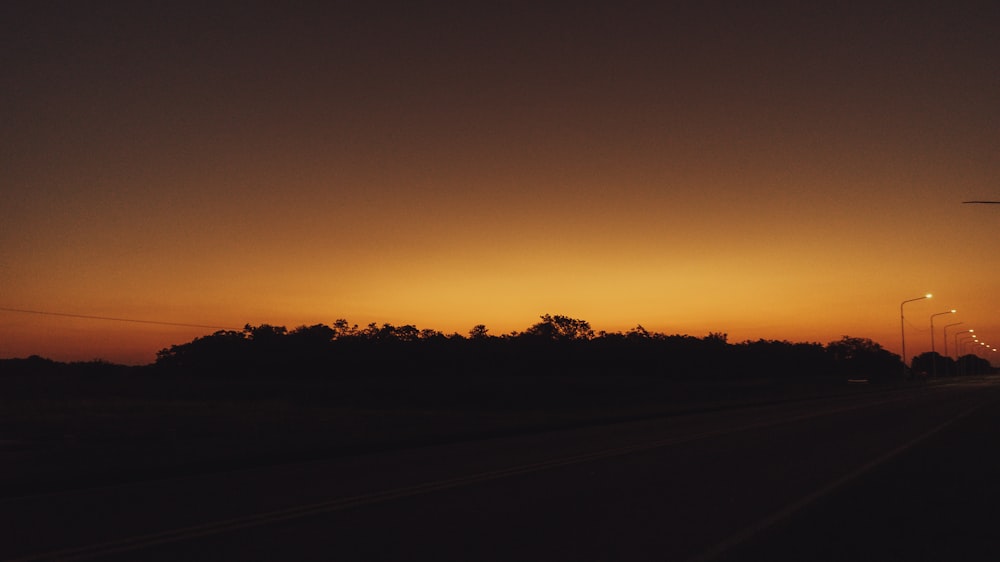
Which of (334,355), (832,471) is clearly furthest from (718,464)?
(334,355)

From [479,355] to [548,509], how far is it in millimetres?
128496

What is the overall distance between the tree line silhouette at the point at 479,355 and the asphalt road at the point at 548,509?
101759 millimetres

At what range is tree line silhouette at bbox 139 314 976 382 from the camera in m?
115

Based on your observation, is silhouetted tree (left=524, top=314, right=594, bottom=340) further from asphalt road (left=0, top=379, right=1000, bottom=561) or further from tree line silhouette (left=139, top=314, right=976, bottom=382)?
asphalt road (left=0, top=379, right=1000, bottom=561)

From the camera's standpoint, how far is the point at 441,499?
38.3 feet

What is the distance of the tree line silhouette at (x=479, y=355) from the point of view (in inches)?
4528

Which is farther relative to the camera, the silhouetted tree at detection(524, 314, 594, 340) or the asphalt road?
the silhouetted tree at detection(524, 314, 594, 340)

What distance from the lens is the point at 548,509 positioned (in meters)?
10.9

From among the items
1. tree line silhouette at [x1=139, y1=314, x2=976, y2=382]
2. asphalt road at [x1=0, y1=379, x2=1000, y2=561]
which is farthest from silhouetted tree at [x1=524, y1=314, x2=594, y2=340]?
asphalt road at [x1=0, y1=379, x2=1000, y2=561]

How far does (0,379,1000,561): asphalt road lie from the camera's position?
850cm

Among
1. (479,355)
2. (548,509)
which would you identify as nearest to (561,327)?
(479,355)

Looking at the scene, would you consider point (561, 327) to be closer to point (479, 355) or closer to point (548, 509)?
point (479, 355)

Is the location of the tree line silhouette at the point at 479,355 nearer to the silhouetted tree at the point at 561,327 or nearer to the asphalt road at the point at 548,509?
the silhouetted tree at the point at 561,327

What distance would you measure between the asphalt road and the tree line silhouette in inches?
Result: 4006
